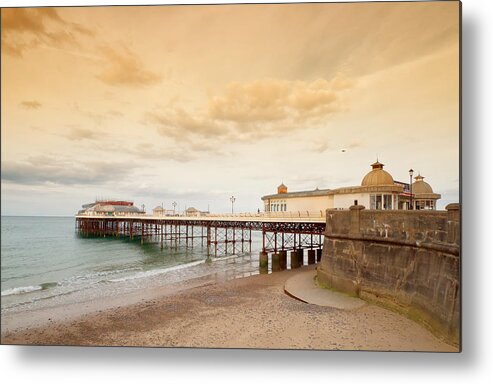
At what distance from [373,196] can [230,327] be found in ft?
28.6

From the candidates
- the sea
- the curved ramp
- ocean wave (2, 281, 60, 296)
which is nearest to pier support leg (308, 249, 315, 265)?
the sea

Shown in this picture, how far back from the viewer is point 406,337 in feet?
21.1

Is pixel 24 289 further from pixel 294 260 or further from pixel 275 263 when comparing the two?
pixel 294 260

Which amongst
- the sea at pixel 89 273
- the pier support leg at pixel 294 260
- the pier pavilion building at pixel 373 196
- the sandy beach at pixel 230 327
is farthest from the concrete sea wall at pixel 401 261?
the sea at pixel 89 273

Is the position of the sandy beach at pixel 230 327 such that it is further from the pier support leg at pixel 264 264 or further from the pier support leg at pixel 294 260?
the pier support leg at pixel 294 260

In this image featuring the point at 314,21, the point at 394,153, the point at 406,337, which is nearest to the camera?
the point at 406,337

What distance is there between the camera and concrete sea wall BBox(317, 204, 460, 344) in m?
6.19

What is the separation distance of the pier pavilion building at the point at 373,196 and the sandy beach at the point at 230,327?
14.9 feet

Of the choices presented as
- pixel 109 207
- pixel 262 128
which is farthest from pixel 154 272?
pixel 109 207

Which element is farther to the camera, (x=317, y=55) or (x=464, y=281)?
(x=317, y=55)

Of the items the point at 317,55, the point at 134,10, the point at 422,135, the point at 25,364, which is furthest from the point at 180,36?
the point at 25,364

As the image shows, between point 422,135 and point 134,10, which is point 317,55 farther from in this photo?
point 134,10

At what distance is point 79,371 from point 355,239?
Answer: 28.2 ft

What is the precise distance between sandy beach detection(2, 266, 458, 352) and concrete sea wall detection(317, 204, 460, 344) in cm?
56
